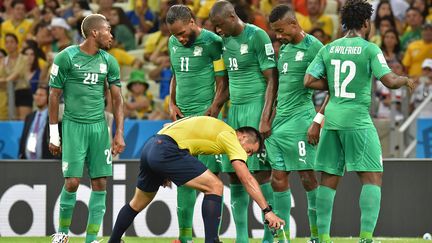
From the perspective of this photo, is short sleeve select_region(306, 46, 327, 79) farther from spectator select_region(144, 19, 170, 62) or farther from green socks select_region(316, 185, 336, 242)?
spectator select_region(144, 19, 170, 62)

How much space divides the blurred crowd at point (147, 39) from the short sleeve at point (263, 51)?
367 centimetres

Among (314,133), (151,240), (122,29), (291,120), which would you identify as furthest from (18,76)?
(314,133)

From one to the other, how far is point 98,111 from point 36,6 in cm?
989

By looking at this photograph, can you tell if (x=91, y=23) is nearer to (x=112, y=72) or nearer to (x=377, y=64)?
(x=112, y=72)

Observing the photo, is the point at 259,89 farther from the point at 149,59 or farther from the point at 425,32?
the point at 149,59

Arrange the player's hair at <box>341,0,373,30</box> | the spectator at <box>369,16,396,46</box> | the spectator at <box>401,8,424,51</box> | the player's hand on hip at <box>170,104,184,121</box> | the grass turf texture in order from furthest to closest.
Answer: the spectator at <box>401,8,424,51</box>, the spectator at <box>369,16,396,46</box>, the grass turf texture, the player's hand on hip at <box>170,104,184,121</box>, the player's hair at <box>341,0,373,30</box>

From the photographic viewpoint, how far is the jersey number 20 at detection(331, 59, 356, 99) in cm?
1062

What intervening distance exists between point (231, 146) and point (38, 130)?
6.46 m

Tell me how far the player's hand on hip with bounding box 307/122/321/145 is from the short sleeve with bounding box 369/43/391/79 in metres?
0.91

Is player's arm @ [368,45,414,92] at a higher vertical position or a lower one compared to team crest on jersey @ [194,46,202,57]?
lower

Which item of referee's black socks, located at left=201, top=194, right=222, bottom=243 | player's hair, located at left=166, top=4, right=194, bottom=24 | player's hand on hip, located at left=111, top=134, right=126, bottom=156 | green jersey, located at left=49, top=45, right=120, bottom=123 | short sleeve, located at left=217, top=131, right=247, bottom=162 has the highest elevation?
player's hair, located at left=166, top=4, right=194, bottom=24

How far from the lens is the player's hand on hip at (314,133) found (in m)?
11.1

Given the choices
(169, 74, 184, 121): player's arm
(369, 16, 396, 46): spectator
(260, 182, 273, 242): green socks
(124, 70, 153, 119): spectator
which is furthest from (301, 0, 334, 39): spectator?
(260, 182, 273, 242): green socks

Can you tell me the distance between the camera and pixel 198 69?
1205cm
